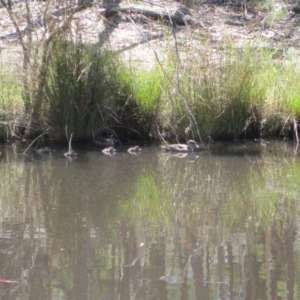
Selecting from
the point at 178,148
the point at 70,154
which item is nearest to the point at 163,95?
the point at 178,148

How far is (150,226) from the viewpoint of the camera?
493cm

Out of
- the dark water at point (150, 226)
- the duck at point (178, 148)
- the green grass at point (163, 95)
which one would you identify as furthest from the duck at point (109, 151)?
the duck at point (178, 148)

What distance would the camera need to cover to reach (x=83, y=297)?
3736 mm

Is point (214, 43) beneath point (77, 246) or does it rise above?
above

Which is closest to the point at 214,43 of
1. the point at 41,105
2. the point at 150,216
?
the point at 41,105

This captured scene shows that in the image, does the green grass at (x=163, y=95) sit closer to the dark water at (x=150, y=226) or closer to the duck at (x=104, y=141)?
the duck at (x=104, y=141)

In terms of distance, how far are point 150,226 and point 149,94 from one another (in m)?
3.26

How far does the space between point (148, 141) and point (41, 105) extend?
51.7 inches

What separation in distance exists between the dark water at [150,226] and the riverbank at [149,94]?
57 cm

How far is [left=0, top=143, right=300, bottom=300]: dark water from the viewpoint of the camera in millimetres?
3898

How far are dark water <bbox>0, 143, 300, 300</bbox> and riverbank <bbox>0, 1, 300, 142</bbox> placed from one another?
57 cm

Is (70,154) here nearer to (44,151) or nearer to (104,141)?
(44,151)

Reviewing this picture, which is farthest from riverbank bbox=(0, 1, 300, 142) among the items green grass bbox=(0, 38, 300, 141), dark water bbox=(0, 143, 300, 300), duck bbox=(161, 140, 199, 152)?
dark water bbox=(0, 143, 300, 300)

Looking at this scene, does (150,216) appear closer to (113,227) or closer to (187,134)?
(113,227)
